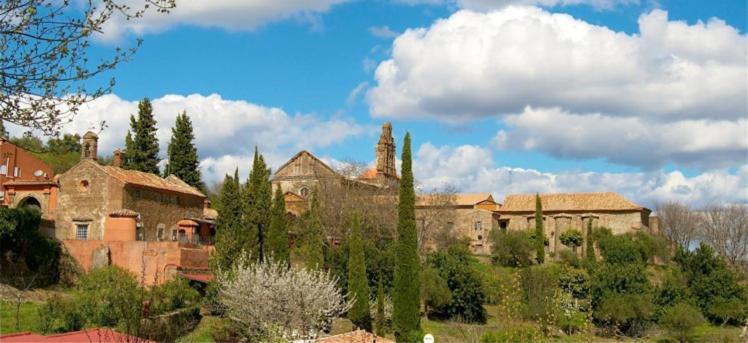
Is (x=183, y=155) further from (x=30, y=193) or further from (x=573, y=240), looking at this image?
(x=573, y=240)

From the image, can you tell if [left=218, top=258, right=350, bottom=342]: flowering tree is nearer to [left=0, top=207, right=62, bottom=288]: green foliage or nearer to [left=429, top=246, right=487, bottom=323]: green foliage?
[left=0, top=207, right=62, bottom=288]: green foliage

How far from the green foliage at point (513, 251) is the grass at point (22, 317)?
3674 cm

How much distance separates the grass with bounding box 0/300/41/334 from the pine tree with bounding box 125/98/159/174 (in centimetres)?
2468

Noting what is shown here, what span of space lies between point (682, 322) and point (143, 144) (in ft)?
117

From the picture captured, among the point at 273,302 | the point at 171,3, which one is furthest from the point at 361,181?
the point at 171,3

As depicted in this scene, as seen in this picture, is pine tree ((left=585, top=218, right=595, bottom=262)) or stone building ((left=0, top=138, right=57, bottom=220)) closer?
stone building ((left=0, top=138, right=57, bottom=220))

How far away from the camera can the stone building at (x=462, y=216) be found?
56031mm

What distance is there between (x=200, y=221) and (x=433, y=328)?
45.0 ft

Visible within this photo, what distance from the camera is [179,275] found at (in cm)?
3275

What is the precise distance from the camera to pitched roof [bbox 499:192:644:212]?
6769 centimetres

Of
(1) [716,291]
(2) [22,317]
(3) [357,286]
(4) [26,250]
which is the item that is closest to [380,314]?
(3) [357,286]

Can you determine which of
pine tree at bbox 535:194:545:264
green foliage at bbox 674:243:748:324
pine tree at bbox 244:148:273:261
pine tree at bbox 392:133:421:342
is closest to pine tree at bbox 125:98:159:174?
pine tree at bbox 244:148:273:261

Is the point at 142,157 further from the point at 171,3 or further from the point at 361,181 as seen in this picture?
the point at 171,3

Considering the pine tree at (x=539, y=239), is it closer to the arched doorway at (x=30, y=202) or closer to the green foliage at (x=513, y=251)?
the green foliage at (x=513, y=251)
